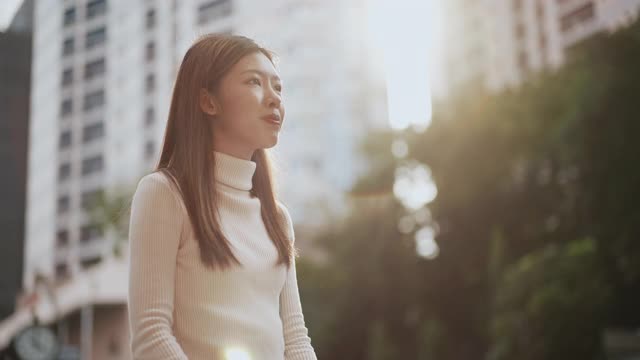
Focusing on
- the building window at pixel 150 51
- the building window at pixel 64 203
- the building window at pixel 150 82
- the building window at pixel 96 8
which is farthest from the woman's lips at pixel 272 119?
the building window at pixel 64 203

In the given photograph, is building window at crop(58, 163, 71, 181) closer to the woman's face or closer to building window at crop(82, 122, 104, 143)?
building window at crop(82, 122, 104, 143)

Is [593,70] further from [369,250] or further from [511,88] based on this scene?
[369,250]

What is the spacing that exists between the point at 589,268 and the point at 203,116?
14.9 metres

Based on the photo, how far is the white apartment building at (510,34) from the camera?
81.5ft

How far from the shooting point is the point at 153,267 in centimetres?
95

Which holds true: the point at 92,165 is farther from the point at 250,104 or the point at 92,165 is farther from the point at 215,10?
the point at 250,104

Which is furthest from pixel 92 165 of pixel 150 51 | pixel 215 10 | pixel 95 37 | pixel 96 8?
pixel 215 10

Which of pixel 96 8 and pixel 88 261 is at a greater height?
pixel 96 8

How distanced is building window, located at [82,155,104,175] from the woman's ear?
121ft

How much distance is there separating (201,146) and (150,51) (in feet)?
111

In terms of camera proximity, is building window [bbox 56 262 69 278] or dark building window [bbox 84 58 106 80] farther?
building window [bbox 56 262 69 278]

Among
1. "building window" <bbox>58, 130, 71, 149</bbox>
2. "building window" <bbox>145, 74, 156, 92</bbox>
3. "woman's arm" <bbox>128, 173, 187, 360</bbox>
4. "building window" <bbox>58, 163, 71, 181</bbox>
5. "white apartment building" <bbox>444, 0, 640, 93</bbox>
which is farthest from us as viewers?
"building window" <bbox>58, 163, 71, 181</bbox>

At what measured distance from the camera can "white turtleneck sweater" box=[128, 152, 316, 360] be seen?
94cm

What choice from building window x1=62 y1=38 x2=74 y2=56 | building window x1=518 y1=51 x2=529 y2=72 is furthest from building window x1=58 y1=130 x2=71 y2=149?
building window x1=518 y1=51 x2=529 y2=72
